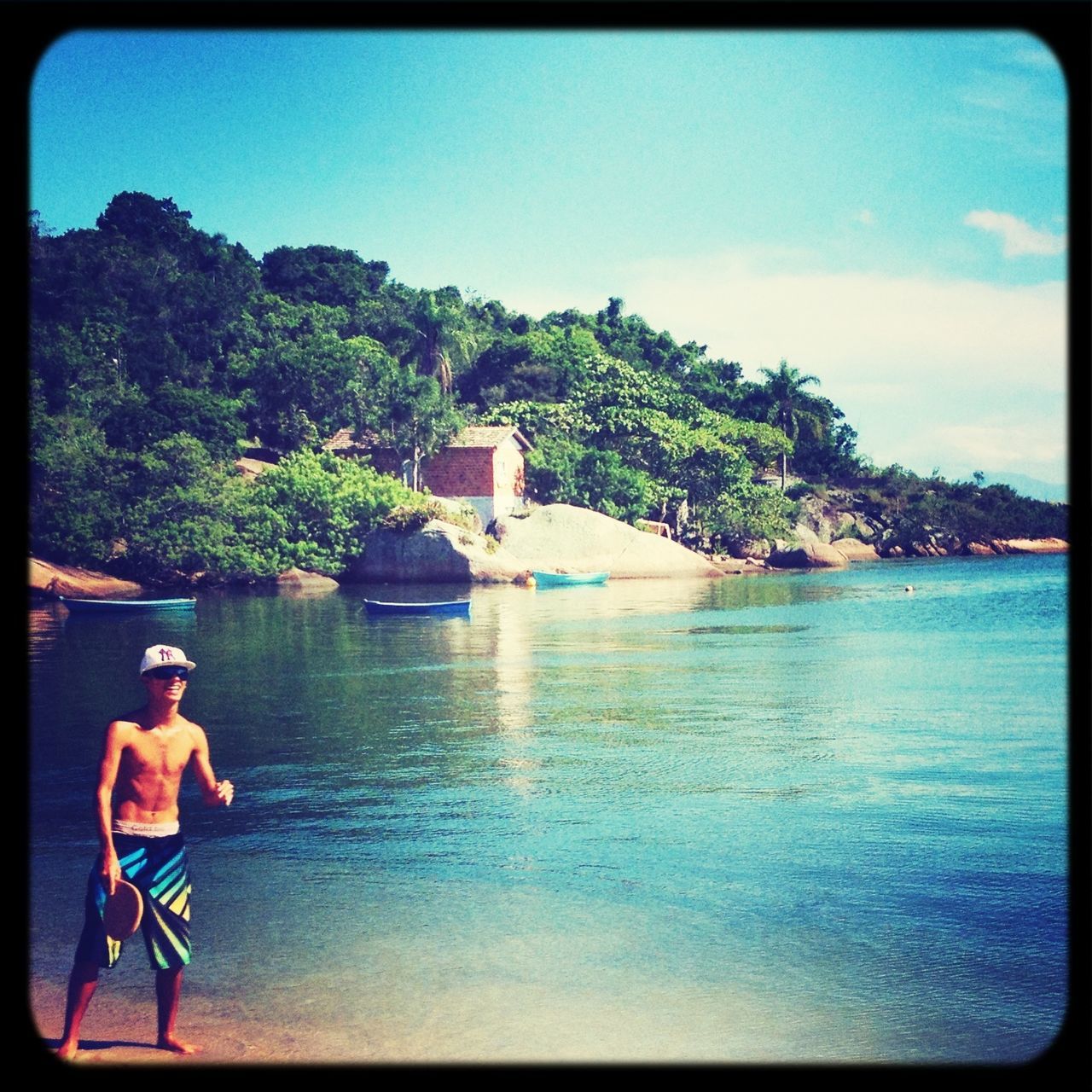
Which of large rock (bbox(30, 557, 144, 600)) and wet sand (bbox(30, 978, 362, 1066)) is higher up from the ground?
large rock (bbox(30, 557, 144, 600))

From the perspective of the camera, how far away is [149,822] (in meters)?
4.39

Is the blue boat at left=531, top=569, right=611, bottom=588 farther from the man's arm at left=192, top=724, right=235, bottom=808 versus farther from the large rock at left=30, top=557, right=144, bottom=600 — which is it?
the man's arm at left=192, top=724, right=235, bottom=808

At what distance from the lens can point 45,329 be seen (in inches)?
1551

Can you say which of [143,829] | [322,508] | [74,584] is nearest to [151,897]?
[143,829]

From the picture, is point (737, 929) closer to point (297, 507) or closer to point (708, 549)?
point (297, 507)

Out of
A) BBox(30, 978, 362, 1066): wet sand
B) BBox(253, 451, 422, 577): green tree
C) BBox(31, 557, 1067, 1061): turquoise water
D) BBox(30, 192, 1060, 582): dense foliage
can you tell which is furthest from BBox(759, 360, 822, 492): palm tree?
BBox(30, 978, 362, 1066): wet sand

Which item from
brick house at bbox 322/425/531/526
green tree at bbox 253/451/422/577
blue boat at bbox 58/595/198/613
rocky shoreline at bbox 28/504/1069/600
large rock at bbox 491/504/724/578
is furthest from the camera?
brick house at bbox 322/425/531/526

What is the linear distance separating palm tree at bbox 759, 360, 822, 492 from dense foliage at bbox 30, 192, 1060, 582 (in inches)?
3.1

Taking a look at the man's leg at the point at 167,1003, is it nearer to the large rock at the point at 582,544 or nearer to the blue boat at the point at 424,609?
the blue boat at the point at 424,609

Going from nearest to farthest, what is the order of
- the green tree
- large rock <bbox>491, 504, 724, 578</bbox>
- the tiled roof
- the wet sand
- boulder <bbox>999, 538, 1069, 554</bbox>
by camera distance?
the wet sand
the green tree
large rock <bbox>491, 504, 724, 578</bbox>
the tiled roof
boulder <bbox>999, 538, 1069, 554</bbox>

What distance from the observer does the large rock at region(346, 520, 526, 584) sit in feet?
115

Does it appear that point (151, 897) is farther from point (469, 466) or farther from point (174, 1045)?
point (469, 466)

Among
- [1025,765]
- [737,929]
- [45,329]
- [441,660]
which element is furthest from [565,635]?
[45,329]

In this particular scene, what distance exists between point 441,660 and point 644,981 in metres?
12.9
